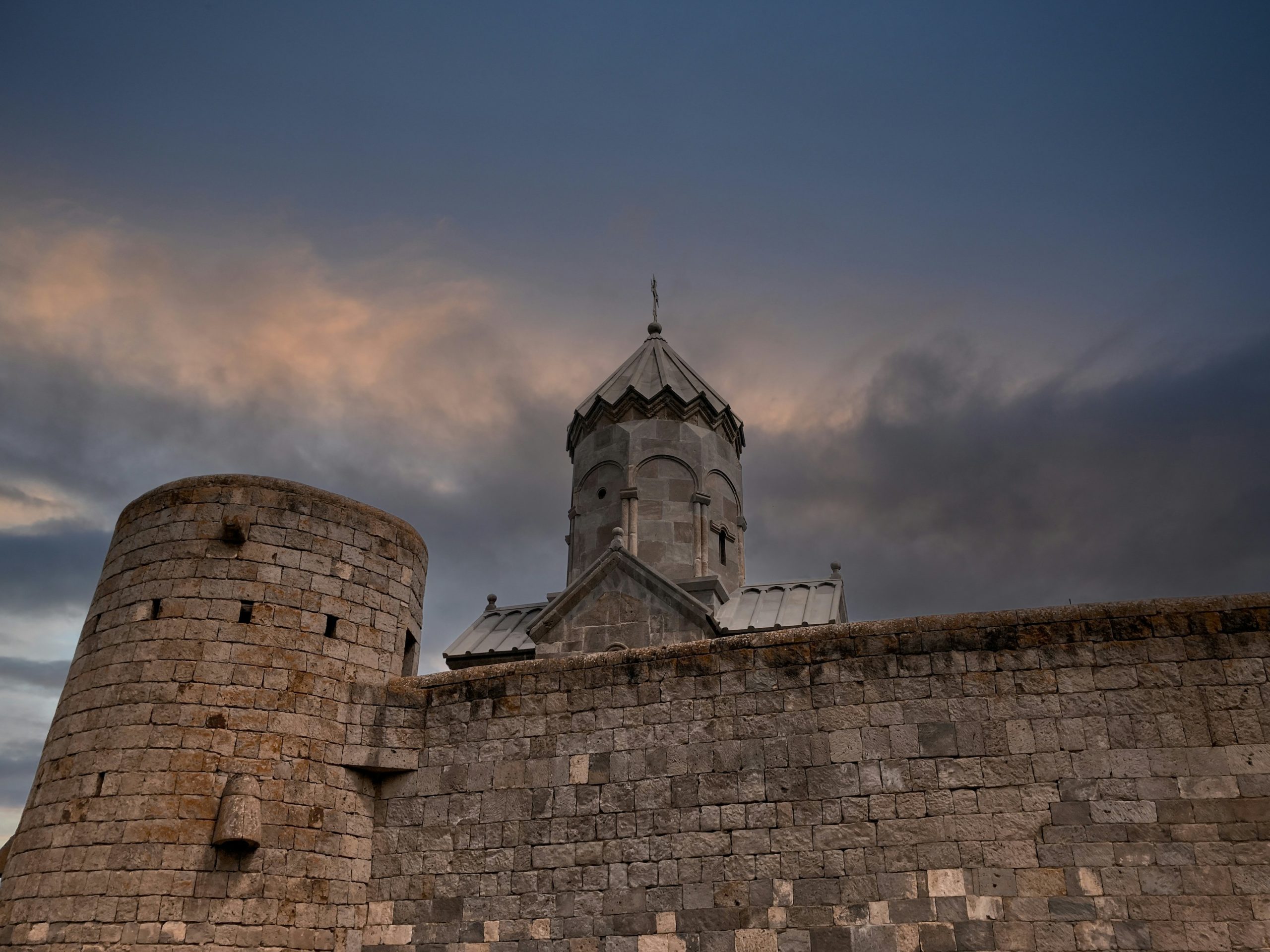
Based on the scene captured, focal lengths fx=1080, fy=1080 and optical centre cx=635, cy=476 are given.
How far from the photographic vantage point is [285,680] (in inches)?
402

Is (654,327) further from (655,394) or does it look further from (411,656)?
(411,656)

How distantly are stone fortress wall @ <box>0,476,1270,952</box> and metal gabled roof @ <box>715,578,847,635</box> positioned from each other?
661cm

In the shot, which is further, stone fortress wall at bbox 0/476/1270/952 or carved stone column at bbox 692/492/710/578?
carved stone column at bbox 692/492/710/578

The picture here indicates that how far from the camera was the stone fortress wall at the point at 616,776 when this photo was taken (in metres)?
8.40

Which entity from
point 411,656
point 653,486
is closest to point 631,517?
point 653,486

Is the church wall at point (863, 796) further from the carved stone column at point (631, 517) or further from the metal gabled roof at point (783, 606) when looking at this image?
the carved stone column at point (631, 517)

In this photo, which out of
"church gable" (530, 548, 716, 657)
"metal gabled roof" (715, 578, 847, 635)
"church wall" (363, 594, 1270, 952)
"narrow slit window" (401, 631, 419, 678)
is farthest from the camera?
"metal gabled roof" (715, 578, 847, 635)

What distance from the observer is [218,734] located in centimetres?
977

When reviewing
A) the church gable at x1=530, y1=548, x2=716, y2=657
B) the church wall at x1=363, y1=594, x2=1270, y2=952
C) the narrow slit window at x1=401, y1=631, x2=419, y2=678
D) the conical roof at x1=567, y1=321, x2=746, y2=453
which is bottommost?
the church wall at x1=363, y1=594, x2=1270, y2=952

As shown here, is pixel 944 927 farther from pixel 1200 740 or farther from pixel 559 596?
pixel 559 596

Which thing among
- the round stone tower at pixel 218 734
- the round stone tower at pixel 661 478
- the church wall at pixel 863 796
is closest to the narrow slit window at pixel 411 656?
the round stone tower at pixel 218 734

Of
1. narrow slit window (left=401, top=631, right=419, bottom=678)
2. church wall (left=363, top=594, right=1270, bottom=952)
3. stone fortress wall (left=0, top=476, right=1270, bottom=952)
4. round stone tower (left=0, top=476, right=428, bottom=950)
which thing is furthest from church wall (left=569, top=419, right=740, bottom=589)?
church wall (left=363, top=594, right=1270, bottom=952)

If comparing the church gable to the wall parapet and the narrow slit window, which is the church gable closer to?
the narrow slit window

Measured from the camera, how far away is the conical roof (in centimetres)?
2012
